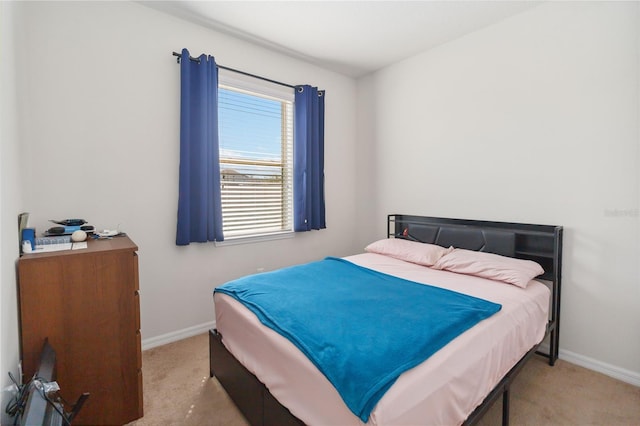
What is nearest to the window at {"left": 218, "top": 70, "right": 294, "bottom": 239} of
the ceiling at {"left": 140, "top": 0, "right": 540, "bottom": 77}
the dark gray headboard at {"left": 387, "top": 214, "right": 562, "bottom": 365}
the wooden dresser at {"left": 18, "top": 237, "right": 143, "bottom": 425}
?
the ceiling at {"left": 140, "top": 0, "right": 540, "bottom": 77}

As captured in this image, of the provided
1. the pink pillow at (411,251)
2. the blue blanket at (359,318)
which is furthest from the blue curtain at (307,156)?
the blue blanket at (359,318)

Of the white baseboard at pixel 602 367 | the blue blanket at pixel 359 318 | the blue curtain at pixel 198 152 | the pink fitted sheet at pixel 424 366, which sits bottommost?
the white baseboard at pixel 602 367

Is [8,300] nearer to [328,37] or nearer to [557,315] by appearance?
[328,37]

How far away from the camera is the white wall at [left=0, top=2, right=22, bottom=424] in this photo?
1.23 metres

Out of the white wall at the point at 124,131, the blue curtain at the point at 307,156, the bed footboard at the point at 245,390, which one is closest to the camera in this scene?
the bed footboard at the point at 245,390

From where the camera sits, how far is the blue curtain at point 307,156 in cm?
346

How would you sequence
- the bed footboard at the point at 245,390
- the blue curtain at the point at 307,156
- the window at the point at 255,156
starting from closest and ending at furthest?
1. the bed footboard at the point at 245,390
2. the window at the point at 255,156
3. the blue curtain at the point at 307,156

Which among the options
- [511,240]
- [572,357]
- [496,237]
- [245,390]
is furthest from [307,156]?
[572,357]

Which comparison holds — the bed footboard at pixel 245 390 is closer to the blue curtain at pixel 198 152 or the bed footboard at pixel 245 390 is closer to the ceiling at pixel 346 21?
the blue curtain at pixel 198 152

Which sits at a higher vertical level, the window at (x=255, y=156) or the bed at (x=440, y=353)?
the window at (x=255, y=156)

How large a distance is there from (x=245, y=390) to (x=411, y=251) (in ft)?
5.97

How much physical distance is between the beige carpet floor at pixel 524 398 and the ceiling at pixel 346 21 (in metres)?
2.80

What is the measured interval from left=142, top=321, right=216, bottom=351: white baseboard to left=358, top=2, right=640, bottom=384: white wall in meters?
2.58

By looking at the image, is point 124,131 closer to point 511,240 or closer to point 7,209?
point 7,209
